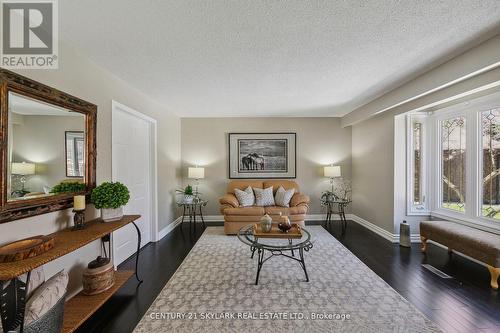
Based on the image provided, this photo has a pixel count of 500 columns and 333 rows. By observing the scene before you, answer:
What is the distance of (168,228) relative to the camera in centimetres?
407

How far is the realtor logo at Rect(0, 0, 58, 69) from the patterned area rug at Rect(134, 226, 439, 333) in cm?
238

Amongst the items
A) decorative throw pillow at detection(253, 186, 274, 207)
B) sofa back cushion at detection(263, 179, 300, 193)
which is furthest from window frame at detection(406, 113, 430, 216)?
decorative throw pillow at detection(253, 186, 274, 207)

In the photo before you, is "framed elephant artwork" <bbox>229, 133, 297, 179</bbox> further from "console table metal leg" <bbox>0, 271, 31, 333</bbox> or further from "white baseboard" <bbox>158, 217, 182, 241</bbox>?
"console table metal leg" <bbox>0, 271, 31, 333</bbox>

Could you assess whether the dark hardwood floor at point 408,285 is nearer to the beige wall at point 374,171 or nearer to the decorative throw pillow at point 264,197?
the beige wall at point 374,171

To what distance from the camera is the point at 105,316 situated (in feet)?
6.03

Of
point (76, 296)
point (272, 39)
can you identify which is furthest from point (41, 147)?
point (272, 39)

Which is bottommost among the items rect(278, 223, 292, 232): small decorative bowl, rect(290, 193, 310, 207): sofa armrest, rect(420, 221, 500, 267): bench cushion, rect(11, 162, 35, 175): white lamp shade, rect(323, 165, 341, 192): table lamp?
rect(420, 221, 500, 267): bench cushion

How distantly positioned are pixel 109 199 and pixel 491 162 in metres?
4.84

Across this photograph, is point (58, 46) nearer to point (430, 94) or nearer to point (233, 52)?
point (233, 52)

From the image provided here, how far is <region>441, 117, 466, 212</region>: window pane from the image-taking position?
306cm

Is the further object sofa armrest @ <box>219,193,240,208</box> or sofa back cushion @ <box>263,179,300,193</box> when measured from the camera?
sofa back cushion @ <box>263,179,300,193</box>

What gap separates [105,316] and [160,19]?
105 inches

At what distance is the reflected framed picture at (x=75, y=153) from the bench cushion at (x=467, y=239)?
451 centimetres

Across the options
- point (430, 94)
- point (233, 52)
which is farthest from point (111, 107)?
point (430, 94)
